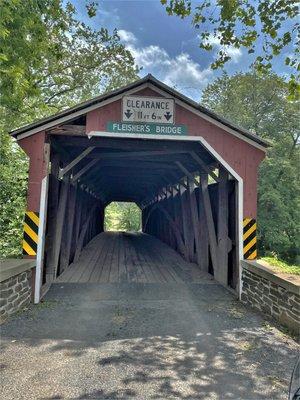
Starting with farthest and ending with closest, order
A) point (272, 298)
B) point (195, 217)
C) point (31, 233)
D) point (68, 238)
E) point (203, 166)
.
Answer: point (195, 217), point (68, 238), point (203, 166), point (31, 233), point (272, 298)

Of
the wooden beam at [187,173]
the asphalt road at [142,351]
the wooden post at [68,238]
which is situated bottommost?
the asphalt road at [142,351]

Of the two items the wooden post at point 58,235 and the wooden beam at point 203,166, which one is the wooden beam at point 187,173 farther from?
the wooden post at point 58,235

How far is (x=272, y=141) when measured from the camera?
25516mm

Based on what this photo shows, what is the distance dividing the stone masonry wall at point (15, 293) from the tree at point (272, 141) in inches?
773

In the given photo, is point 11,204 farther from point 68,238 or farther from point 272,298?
point 272,298

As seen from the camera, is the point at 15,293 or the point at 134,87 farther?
the point at 134,87

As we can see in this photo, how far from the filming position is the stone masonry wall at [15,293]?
17.8ft

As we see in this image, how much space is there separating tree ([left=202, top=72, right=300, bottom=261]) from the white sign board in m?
17.3

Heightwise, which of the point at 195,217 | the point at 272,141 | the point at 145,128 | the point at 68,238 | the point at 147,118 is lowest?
the point at 68,238

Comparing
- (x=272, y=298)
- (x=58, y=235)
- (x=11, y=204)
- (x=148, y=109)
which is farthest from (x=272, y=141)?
(x=272, y=298)

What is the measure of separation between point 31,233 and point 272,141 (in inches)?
896

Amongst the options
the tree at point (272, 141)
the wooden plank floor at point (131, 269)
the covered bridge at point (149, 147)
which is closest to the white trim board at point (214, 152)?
the covered bridge at point (149, 147)

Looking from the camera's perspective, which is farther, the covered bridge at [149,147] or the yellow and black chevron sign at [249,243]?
the yellow and black chevron sign at [249,243]

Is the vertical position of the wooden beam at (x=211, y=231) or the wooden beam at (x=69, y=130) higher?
the wooden beam at (x=69, y=130)
